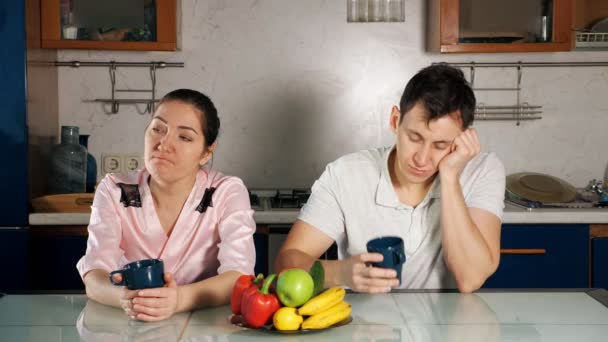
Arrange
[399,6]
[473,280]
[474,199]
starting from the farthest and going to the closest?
[399,6] → [474,199] → [473,280]

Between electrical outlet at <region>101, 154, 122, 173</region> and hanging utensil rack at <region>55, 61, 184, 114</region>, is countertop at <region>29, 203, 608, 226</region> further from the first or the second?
hanging utensil rack at <region>55, 61, 184, 114</region>

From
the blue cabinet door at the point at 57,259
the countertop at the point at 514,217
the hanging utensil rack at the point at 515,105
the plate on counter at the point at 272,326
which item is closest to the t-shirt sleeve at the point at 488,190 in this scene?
the plate on counter at the point at 272,326

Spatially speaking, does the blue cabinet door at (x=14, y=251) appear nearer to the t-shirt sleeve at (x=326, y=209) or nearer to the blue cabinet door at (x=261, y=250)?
the blue cabinet door at (x=261, y=250)

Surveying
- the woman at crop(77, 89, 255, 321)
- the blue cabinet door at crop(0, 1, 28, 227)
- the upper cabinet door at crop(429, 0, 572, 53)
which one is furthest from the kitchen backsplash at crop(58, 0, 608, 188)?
the woman at crop(77, 89, 255, 321)

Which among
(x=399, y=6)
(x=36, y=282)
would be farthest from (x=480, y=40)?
(x=36, y=282)

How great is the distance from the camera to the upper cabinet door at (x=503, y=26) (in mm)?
3637

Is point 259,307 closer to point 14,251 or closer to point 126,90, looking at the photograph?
point 14,251

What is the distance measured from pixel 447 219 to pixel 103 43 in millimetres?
1940

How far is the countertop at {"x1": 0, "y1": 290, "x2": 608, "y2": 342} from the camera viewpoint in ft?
5.57

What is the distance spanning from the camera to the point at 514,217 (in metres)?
3.36

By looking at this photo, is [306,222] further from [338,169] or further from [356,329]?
[356,329]

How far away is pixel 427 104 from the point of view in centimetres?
224

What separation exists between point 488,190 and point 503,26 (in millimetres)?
1475

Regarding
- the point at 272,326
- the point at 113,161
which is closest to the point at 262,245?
the point at 113,161
